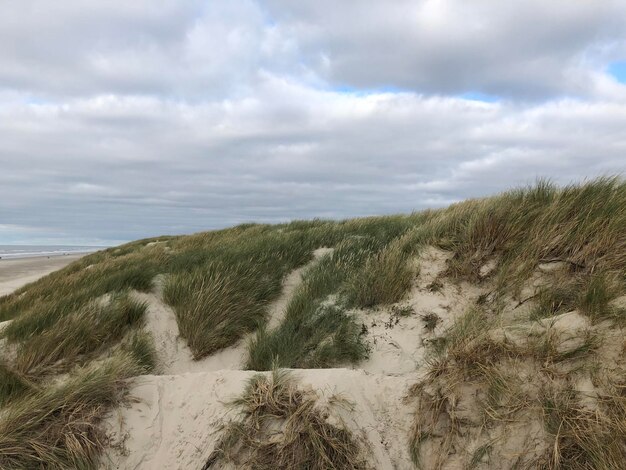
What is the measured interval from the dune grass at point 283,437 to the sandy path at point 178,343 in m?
2.09

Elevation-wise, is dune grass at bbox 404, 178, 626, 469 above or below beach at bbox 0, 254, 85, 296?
above

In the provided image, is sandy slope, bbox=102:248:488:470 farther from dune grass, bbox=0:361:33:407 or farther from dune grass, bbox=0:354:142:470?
dune grass, bbox=0:361:33:407

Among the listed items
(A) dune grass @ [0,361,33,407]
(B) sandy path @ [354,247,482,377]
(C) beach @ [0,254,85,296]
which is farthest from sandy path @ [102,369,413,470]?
(C) beach @ [0,254,85,296]

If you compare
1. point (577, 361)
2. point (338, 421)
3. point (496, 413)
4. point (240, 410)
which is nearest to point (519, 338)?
point (577, 361)

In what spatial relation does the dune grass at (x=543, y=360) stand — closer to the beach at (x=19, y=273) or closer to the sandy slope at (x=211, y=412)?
the sandy slope at (x=211, y=412)

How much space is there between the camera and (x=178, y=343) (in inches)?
245

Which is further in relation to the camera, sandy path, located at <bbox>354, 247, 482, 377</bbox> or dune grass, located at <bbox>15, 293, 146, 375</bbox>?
dune grass, located at <bbox>15, 293, 146, 375</bbox>

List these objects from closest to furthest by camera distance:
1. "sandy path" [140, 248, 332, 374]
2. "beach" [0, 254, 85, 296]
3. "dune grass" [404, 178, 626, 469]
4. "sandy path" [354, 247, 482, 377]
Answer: "dune grass" [404, 178, 626, 469] → "sandy path" [354, 247, 482, 377] → "sandy path" [140, 248, 332, 374] → "beach" [0, 254, 85, 296]

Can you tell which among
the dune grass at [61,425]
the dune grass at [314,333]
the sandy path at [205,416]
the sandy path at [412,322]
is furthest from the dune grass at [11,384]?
the sandy path at [412,322]

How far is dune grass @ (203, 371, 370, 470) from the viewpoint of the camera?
3277mm

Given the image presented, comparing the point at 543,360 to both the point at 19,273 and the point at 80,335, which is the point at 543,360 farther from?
the point at 19,273

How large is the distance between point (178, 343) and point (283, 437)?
336cm

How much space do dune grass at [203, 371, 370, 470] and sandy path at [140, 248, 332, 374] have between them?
6.85ft

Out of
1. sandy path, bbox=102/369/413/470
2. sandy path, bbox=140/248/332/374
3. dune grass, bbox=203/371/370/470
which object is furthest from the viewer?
sandy path, bbox=140/248/332/374
